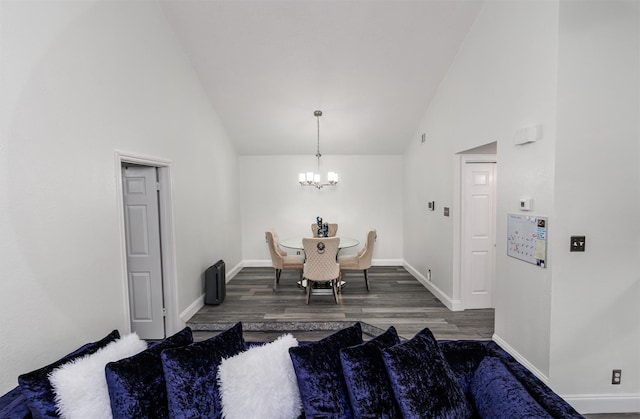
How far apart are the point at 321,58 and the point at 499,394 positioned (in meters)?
3.64

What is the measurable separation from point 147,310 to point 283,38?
343 centimetres

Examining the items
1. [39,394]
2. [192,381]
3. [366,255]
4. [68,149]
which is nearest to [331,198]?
[366,255]

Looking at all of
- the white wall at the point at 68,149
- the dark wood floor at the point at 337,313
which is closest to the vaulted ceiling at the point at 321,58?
the white wall at the point at 68,149

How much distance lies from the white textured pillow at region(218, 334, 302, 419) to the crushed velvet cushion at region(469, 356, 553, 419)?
0.98 m

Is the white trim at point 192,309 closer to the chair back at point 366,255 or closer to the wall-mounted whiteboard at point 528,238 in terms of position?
the chair back at point 366,255

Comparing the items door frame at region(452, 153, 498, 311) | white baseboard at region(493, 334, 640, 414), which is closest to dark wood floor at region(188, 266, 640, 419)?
door frame at region(452, 153, 498, 311)

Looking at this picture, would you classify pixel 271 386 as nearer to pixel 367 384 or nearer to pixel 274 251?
pixel 367 384

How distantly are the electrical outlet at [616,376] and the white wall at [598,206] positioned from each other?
3 cm

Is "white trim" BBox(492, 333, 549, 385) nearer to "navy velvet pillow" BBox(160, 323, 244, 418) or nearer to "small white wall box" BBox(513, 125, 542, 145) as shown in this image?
"small white wall box" BBox(513, 125, 542, 145)

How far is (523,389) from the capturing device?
1.43 meters

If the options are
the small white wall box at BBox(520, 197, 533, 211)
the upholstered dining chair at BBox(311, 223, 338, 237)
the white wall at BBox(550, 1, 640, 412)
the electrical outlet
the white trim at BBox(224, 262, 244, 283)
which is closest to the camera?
the white wall at BBox(550, 1, 640, 412)

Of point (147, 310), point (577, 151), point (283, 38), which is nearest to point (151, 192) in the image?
point (147, 310)

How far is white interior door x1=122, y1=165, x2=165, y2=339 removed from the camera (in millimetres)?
2996

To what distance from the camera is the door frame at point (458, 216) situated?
3.54 m
